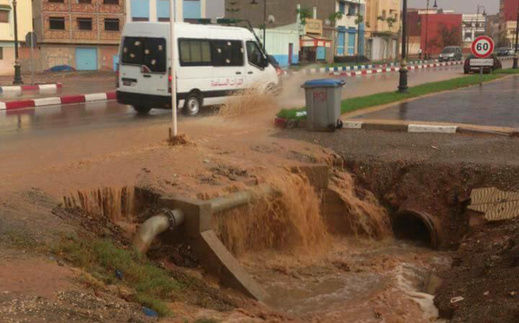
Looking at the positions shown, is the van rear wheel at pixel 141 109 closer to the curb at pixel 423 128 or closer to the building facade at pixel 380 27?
the curb at pixel 423 128

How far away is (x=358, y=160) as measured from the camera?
10484mm

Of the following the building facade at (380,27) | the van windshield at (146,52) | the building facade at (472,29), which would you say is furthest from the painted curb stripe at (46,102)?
the building facade at (472,29)

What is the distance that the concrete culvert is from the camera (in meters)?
9.45

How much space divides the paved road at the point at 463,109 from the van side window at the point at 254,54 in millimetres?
4272

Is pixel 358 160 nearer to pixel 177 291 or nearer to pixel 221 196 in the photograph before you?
pixel 221 196

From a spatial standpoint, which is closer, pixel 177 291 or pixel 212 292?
pixel 177 291

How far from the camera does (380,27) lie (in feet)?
252

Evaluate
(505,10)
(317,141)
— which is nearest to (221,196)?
(317,141)

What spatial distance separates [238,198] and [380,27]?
7195 cm

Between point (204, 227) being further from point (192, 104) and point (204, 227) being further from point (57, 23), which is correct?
point (57, 23)

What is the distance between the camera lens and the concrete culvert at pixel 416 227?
9445mm

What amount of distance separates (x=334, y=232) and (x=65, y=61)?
44.5m

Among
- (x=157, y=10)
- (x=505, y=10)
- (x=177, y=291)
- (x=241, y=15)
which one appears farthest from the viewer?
(x=505, y=10)

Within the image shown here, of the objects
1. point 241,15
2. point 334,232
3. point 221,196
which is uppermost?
point 241,15
